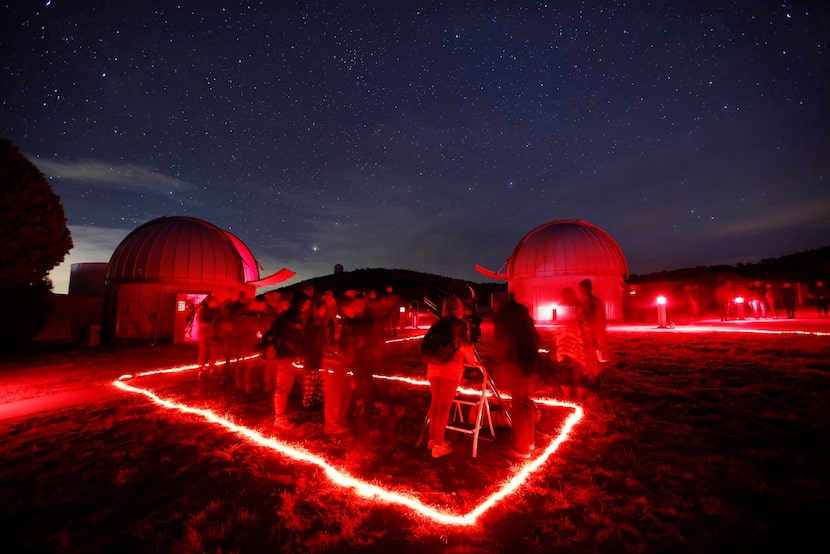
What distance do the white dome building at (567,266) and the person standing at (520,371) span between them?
1904cm

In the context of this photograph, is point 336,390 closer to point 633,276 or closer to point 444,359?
point 444,359

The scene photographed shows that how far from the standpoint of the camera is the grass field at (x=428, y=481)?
9.94 ft

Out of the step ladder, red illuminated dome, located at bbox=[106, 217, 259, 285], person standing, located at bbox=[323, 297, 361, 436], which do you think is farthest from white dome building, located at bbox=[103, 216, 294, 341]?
the step ladder

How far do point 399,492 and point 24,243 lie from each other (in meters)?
21.4

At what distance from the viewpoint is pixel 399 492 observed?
12.3 feet

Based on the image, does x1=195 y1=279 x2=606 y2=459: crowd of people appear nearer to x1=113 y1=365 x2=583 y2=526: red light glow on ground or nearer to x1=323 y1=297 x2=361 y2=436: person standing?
x1=323 y1=297 x2=361 y2=436: person standing

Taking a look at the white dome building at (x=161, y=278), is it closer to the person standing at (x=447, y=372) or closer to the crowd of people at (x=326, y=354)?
the crowd of people at (x=326, y=354)

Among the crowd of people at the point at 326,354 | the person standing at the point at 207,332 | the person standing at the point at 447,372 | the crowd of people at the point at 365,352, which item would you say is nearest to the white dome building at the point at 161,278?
the person standing at the point at 207,332

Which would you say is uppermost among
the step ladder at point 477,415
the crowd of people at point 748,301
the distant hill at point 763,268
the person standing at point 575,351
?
the distant hill at point 763,268

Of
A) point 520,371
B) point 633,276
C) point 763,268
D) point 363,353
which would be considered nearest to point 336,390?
point 363,353

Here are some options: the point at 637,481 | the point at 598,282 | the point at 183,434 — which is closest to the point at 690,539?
the point at 637,481

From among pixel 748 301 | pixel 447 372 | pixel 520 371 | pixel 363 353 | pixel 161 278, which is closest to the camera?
pixel 447 372

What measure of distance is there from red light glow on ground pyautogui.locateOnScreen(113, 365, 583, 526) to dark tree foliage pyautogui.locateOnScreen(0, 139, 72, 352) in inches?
628

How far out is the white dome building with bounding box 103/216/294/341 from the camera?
19203mm
